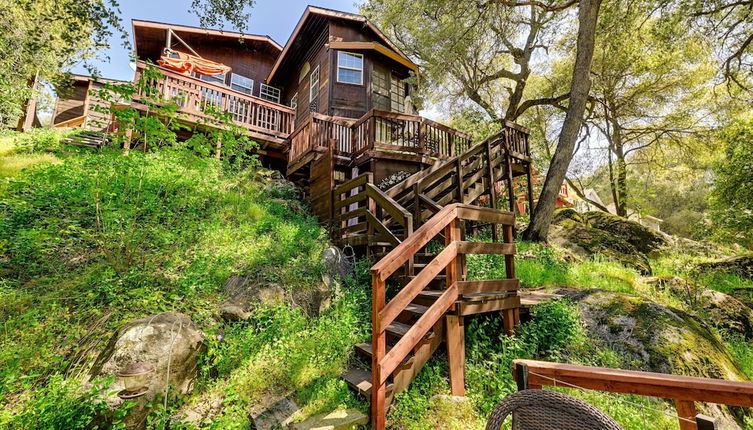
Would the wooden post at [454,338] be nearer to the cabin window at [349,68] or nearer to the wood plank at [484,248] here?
the wood plank at [484,248]

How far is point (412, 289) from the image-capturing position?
3143mm

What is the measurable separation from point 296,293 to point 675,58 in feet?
57.2

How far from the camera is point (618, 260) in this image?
27.8ft

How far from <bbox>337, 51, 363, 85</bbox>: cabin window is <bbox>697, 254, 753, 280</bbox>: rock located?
1208cm

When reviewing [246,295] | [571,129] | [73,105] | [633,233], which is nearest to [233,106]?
[246,295]

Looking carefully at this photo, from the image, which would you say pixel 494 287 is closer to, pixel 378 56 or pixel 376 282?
pixel 376 282

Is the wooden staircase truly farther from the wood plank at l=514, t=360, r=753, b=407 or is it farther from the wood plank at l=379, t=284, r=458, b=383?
the wood plank at l=514, t=360, r=753, b=407

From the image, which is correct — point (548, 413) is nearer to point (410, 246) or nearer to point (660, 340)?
point (410, 246)

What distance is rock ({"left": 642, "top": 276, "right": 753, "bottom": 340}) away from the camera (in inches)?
198

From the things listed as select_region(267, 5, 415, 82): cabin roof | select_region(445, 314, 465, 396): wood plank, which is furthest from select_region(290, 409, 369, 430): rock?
select_region(267, 5, 415, 82): cabin roof

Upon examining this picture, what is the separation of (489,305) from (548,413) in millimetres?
2299

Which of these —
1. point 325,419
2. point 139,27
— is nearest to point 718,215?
point 325,419

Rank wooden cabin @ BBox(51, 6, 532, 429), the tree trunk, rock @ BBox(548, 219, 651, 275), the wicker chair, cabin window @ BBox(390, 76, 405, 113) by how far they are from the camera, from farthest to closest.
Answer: cabin window @ BBox(390, 76, 405, 113), the tree trunk, rock @ BBox(548, 219, 651, 275), wooden cabin @ BBox(51, 6, 532, 429), the wicker chair

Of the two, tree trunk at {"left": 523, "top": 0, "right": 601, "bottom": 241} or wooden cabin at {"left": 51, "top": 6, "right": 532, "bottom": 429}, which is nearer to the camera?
wooden cabin at {"left": 51, "top": 6, "right": 532, "bottom": 429}
